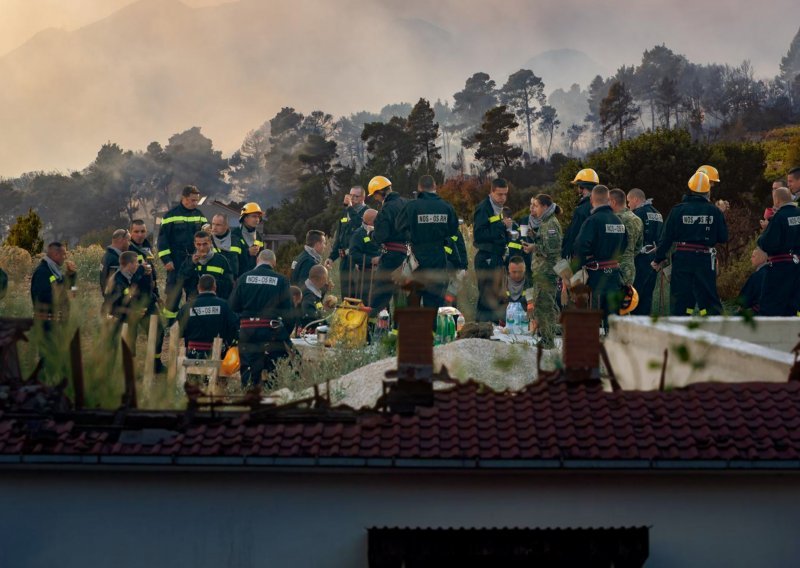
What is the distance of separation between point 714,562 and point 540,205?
32.9ft

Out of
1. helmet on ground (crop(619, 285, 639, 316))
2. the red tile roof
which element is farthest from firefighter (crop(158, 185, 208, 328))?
the red tile roof

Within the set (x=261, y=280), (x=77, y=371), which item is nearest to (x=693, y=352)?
(x=77, y=371)

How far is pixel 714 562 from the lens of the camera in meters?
7.22

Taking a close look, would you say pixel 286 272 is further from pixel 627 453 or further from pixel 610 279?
pixel 627 453

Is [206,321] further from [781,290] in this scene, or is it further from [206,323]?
[781,290]

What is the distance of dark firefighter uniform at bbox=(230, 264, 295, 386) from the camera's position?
14023 millimetres

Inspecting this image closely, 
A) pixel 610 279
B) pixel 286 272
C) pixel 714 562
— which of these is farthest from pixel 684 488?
pixel 286 272

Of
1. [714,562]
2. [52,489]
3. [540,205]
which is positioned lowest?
[714,562]

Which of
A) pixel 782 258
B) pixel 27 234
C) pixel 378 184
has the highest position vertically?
pixel 378 184

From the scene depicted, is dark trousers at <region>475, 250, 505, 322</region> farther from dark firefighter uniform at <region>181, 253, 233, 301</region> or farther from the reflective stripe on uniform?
the reflective stripe on uniform

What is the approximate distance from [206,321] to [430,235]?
392 centimetres

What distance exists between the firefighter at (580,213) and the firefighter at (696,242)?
1.07 metres

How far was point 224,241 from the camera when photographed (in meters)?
17.3

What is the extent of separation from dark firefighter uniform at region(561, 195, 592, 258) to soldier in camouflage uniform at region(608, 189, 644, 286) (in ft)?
1.10
